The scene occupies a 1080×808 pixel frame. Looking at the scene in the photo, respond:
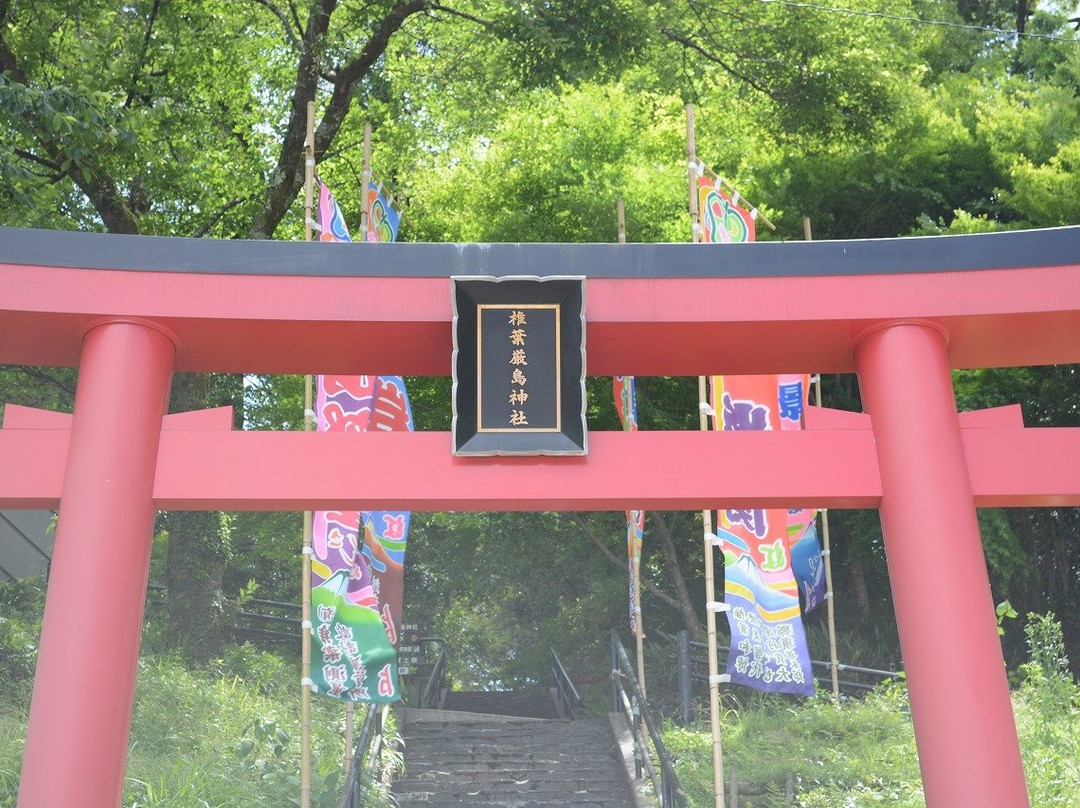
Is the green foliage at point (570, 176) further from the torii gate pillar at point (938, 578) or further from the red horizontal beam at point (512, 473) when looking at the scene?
the red horizontal beam at point (512, 473)

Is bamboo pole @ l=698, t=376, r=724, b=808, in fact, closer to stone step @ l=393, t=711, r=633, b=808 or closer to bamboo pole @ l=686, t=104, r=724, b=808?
bamboo pole @ l=686, t=104, r=724, b=808

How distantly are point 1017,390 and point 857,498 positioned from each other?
835cm

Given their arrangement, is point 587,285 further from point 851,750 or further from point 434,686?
point 434,686

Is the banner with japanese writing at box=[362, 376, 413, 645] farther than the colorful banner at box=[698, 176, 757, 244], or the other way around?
the colorful banner at box=[698, 176, 757, 244]

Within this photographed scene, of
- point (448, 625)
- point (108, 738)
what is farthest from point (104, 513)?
point (448, 625)

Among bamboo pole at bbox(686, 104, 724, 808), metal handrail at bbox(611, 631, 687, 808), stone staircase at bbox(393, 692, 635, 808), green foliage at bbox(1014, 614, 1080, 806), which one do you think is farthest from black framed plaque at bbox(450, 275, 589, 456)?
green foliage at bbox(1014, 614, 1080, 806)

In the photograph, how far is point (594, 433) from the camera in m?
5.05

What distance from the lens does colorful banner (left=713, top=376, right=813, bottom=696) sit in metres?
7.61

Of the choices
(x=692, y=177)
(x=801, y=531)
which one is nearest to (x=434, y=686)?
(x=801, y=531)

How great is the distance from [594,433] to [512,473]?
0.40 meters

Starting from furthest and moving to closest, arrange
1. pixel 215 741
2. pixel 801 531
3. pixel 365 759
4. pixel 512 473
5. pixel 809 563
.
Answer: pixel 809 563, pixel 801 531, pixel 215 741, pixel 365 759, pixel 512 473

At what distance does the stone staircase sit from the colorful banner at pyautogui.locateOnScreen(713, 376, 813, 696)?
2005 millimetres

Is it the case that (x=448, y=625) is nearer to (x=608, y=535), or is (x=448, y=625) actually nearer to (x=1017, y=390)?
(x=608, y=535)

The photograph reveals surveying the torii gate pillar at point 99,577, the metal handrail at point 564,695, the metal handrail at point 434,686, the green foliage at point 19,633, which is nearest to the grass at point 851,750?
the metal handrail at point 564,695
